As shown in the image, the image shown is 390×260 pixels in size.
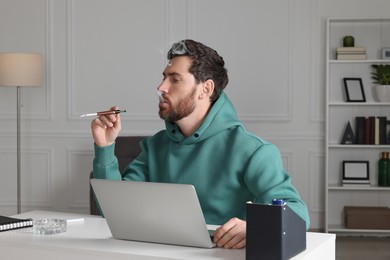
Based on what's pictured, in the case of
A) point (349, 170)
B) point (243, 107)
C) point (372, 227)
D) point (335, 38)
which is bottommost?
point (372, 227)

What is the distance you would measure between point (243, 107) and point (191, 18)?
0.87 metres

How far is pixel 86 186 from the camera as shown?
6.83m

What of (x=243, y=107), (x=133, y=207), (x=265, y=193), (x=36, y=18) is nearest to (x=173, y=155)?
(x=265, y=193)

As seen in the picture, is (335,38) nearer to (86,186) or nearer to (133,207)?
(86,186)

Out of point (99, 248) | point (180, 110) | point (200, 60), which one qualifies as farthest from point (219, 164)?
point (99, 248)

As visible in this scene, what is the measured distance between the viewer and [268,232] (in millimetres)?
2150

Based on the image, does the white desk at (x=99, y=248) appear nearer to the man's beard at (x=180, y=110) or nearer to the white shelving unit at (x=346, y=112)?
the man's beard at (x=180, y=110)

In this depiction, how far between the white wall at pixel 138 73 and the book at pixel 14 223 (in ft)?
12.8

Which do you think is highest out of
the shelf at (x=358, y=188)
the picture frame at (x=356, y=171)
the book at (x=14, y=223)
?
the book at (x=14, y=223)

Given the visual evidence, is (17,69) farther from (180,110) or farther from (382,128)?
(180,110)

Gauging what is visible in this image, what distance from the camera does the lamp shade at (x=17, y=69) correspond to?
6184 millimetres

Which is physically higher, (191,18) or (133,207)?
(191,18)

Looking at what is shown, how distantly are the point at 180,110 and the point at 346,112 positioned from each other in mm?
3782

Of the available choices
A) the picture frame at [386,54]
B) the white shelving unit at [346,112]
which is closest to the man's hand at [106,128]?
the white shelving unit at [346,112]
